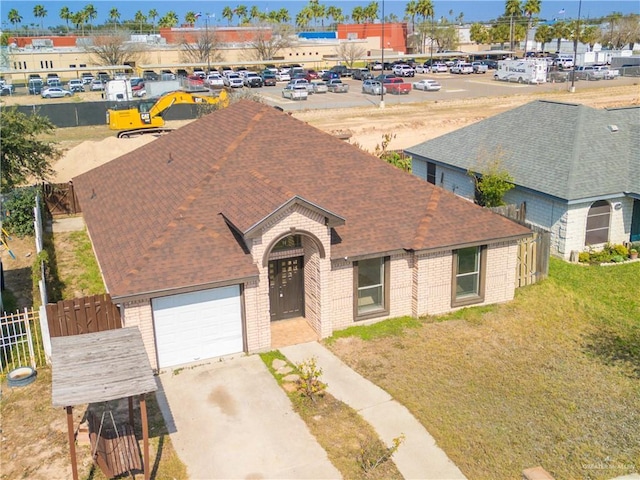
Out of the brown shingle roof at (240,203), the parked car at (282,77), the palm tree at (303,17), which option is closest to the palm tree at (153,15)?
the palm tree at (303,17)

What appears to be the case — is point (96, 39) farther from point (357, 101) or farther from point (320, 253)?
point (320, 253)

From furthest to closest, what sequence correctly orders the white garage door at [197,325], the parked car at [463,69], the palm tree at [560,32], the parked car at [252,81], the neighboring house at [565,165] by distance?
the palm tree at [560,32] < the parked car at [463,69] < the parked car at [252,81] < the neighboring house at [565,165] < the white garage door at [197,325]

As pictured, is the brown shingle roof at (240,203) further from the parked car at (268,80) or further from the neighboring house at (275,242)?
the parked car at (268,80)

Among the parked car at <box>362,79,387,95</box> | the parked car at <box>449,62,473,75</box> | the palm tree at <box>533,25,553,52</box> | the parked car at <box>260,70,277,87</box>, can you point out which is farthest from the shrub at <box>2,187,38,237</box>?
the palm tree at <box>533,25,553,52</box>

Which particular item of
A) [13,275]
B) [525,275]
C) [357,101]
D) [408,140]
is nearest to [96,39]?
[357,101]

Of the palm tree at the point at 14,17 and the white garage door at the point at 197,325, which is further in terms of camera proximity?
the palm tree at the point at 14,17

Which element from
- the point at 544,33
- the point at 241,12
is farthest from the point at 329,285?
the point at 241,12

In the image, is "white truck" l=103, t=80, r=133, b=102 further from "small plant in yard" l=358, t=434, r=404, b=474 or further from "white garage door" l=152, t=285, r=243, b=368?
"small plant in yard" l=358, t=434, r=404, b=474
